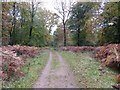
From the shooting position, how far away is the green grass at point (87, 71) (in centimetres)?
348

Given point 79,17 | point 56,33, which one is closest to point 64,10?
point 79,17

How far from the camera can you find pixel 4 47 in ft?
11.7

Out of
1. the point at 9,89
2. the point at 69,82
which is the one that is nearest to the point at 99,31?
the point at 69,82

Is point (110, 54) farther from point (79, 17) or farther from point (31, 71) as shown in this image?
point (31, 71)

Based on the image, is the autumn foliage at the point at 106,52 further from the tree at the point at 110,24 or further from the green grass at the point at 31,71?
the green grass at the point at 31,71

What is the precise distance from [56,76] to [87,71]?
574 millimetres

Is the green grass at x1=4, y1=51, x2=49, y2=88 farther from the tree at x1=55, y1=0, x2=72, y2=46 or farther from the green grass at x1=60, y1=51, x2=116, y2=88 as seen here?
the tree at x1=55, y1=0, x2=72, y2=46

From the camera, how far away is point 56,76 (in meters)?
3.61

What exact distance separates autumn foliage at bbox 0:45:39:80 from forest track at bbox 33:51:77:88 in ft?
1.06

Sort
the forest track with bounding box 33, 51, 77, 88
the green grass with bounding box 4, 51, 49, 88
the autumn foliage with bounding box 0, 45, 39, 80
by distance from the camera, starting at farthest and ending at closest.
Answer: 1. the autumn foliage with bounding box 0, 45, 39, 80
2. the forest track with bounding box 33, 51, 77, 88
3. the green grass with bounding box 4, 51, 49, 88

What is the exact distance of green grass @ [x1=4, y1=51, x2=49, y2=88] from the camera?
11.0 feet

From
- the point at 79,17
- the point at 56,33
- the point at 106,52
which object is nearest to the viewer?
the point at 56,33

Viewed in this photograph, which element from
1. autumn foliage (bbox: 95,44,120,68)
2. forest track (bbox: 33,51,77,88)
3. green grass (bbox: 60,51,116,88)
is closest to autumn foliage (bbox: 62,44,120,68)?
autumn foliage (bbox: 95,44,120,68)

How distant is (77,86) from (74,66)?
51 cm
